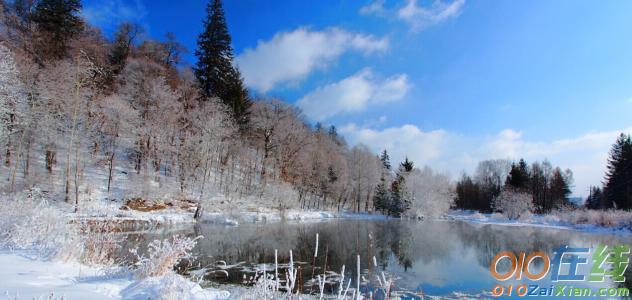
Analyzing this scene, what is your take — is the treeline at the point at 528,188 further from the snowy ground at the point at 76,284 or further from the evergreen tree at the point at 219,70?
the snowy ground at the point at 76,284

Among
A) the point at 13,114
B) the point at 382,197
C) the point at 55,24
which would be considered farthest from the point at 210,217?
the point at 382,197

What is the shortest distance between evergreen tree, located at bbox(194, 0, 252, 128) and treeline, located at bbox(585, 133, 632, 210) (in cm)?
5112

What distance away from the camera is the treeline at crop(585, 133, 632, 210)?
1748 inches

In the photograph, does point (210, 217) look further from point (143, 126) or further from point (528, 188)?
point (528, 188)

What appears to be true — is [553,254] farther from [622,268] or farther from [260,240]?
[260,240]

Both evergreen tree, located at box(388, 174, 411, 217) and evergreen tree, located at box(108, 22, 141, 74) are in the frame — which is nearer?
evergreen tree, located at box(108, 22, 141, 74)

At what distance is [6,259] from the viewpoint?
5.81 meters

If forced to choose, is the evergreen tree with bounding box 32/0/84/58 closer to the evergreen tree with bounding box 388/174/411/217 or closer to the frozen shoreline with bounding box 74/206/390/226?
the frozen shoreline with bounding box 74/206/390/226

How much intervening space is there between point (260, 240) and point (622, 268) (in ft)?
51.1

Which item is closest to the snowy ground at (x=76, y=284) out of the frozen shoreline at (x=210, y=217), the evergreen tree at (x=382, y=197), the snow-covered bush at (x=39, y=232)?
the snow-covered bush at (x=39, y=232)

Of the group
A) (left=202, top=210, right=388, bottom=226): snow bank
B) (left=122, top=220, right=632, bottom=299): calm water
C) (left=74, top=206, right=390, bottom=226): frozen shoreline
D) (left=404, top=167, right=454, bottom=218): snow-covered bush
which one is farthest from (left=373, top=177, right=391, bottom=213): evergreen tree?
(left=122, top=220, right=632, bottom=299): calm water

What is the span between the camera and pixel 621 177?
45688 mm

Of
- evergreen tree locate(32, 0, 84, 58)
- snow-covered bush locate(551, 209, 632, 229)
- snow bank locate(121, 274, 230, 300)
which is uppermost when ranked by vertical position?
evergreen tree locate(32, 0, 84, 58)

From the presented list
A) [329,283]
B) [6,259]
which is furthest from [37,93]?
[329,283]
